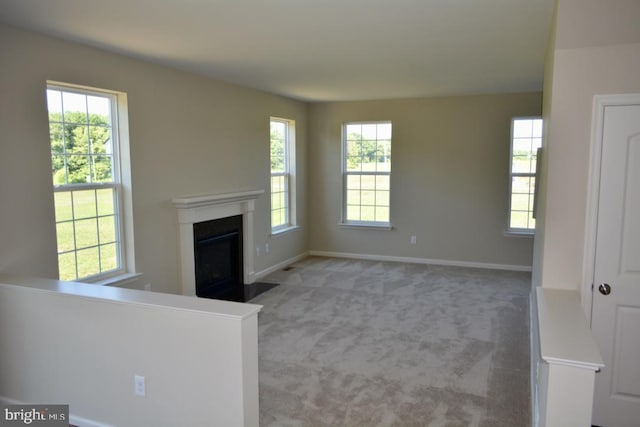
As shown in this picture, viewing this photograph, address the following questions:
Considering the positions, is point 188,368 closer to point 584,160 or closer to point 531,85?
point 584,160

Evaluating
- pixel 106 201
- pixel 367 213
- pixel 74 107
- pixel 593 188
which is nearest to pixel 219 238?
pixel 106 201

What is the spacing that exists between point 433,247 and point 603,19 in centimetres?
497

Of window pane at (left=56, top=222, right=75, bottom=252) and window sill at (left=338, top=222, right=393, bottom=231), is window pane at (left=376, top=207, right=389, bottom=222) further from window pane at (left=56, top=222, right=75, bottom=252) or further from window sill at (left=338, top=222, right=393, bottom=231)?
window pane at (left=56, top=222, right=75, bottom=252)

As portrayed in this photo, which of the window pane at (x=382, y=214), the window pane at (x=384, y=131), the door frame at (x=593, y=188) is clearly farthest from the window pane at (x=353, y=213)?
the door frame at (x=593, y=188)

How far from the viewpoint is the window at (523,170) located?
6461mm

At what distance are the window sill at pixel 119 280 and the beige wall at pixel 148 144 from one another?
0.13 metres

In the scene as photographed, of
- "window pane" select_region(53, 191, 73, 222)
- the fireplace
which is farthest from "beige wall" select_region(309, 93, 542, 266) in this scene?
"window pane" select_region(53, 191, 73, 222)

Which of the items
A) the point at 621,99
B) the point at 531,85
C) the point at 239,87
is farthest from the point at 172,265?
the point at 531,85

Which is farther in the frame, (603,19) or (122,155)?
(122,155)

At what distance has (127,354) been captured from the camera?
248 centimetres

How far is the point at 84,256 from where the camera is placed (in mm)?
3760

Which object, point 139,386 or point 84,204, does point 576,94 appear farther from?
point 84,204

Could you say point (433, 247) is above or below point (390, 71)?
below

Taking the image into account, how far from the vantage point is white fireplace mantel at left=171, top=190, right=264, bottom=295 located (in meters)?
4.66
